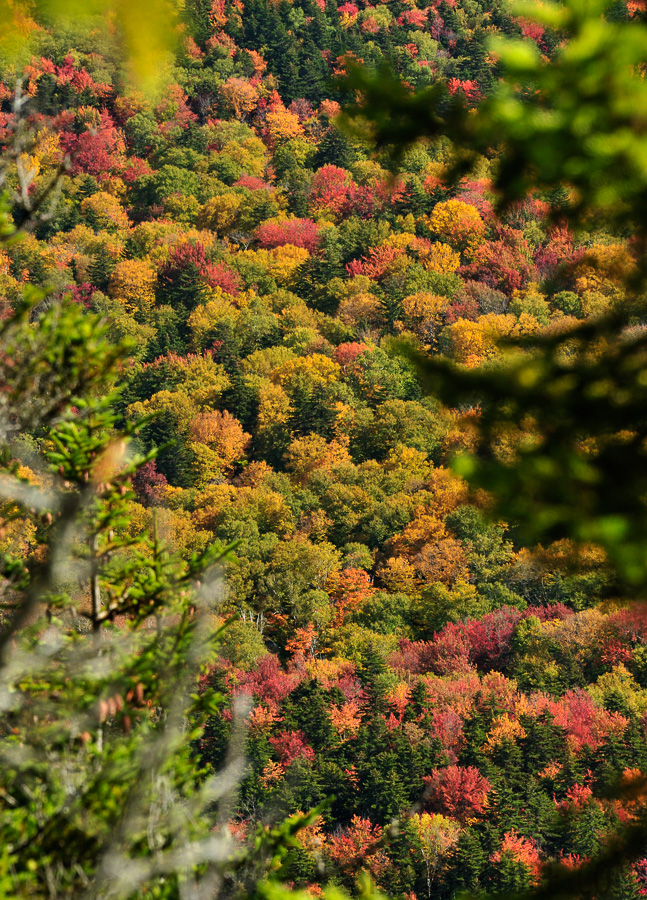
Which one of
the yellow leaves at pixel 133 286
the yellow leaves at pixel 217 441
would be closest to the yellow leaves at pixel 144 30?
the yellow leaves at pixel 217 441

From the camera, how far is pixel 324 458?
53.0 metres

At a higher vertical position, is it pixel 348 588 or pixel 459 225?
pixel 459 225

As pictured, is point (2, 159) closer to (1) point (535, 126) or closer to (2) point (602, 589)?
(1) point (535, 126)

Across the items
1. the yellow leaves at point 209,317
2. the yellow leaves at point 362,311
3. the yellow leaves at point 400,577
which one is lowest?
the yellow leaves at point 209,317

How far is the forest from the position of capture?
2895 millimetres

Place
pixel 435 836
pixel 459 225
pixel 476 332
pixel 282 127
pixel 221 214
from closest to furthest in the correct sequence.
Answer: pixel 435 836 < pixel 476 332 < pixel 459 225 < pixel 221 214 < pixel 282 127

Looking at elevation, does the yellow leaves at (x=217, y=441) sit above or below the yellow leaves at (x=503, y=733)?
below

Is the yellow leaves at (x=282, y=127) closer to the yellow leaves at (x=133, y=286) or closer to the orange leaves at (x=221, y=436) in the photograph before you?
the yellow leaves at (x=133, y=286)

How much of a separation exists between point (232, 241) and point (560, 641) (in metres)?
53.5

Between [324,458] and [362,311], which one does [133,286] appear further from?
[324,458]

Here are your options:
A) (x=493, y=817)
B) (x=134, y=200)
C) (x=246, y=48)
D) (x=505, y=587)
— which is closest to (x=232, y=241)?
(x=134, y=200)

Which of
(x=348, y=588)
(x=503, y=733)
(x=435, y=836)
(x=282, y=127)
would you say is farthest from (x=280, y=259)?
(x=435, y=836)

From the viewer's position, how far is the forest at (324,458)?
Result: 289cm

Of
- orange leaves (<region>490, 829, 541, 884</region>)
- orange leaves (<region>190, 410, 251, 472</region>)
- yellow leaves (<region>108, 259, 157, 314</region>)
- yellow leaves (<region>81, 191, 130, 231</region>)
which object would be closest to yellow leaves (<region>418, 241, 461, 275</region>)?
orange leaves (<region>190, 410, 251, 472</region>)
